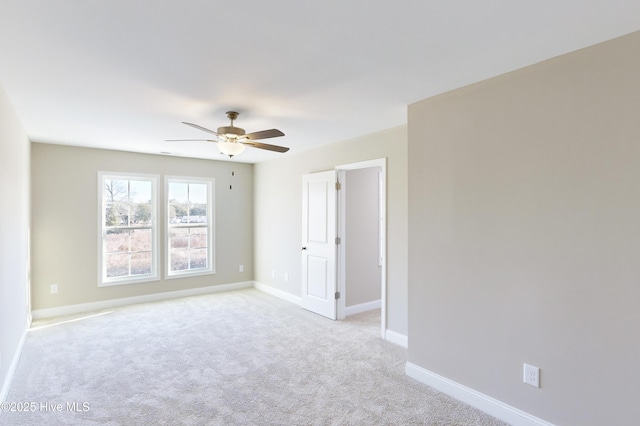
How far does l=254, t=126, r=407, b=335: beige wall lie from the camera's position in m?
3.91

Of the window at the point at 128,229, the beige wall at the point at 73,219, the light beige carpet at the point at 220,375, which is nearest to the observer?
the light beige carpet at the point at 220,375

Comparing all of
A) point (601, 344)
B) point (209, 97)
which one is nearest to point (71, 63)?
point (209, 97)

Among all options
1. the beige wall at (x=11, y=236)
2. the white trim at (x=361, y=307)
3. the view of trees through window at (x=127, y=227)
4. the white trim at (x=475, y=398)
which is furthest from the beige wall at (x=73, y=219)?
the white trim at (x=475, y=398)

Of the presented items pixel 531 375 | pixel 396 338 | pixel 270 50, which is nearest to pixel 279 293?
pixel 396 338

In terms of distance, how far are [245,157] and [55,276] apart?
3360 millimetres

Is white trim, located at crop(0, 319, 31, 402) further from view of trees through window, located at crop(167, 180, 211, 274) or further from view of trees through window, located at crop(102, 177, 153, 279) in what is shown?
view of trees through window, located at crop(167, 180, 211, 274)

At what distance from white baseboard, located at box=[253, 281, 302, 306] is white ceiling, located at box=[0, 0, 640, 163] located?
3.23m

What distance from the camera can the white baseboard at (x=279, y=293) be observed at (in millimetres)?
5580

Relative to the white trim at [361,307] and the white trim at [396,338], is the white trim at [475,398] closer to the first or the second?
the white trim at [396,338]

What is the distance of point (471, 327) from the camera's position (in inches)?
105

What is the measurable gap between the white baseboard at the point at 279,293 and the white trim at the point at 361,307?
90cm

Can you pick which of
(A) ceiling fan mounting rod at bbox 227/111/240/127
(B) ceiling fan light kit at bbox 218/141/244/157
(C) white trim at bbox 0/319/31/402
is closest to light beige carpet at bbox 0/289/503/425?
(C) white trim at bbox 0/319/31/402

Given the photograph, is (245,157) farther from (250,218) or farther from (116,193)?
(116,193)

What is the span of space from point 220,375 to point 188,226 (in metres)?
3.61
